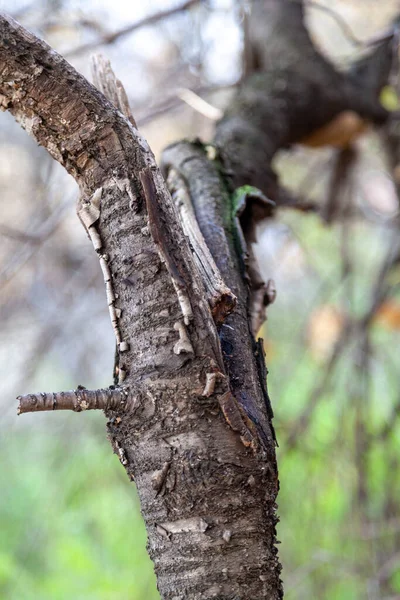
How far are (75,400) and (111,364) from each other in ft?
5.65

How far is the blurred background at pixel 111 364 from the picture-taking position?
1.75 meters

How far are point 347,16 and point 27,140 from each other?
4.52ft

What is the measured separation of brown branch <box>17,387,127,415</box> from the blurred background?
0.86 meters

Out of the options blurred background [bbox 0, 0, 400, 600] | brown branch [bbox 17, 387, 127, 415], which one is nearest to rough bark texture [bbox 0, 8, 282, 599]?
brown branch [bbox 17, 387, 127, 415]

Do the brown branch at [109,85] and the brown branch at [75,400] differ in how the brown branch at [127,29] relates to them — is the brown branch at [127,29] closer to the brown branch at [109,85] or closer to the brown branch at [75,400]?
the brown branch at [109,85]

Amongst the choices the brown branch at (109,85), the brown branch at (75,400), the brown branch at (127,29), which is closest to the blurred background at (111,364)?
the brown branch at (127,29)

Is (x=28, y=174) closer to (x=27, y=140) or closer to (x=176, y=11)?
(x=27, y=140)

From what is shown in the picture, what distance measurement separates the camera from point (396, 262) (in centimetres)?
187

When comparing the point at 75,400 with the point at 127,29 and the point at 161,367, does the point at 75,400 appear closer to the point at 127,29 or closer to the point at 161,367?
the point at 161,367

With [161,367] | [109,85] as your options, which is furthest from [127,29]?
[161,367]

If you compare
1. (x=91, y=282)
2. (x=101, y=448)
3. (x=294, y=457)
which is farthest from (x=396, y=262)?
(x=101, y=448)

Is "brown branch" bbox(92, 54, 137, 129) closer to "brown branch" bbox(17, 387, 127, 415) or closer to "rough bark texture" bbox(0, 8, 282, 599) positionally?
"rough bark texture" bbox(0, 8, 282, 599)

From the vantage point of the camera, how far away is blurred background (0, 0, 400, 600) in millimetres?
1747

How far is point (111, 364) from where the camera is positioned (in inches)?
88.3
